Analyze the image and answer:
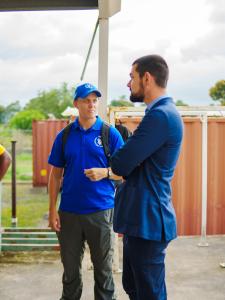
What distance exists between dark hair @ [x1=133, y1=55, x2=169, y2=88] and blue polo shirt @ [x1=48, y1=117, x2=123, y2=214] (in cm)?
95

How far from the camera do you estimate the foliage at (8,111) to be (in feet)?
210

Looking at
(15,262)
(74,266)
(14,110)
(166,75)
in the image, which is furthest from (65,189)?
(14,110)

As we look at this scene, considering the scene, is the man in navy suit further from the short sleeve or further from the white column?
the white column

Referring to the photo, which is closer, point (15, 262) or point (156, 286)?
point (156, 286)

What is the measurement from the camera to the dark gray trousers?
10.5 ft

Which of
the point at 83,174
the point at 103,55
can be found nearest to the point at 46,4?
the point at 103,55

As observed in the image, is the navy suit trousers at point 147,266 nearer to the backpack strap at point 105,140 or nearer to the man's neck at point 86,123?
the backpack strap at point 105,140

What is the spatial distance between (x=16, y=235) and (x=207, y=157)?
2.93 m

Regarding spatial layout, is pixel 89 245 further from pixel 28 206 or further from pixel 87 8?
pixel 28 206

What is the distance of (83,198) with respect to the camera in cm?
315

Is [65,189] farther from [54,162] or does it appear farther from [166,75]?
[166,75]

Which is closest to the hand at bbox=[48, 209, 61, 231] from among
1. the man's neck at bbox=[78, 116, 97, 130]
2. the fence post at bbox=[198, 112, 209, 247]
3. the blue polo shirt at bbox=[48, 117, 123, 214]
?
the blue polo shirt at bbox=[48, 117, 123, 214]

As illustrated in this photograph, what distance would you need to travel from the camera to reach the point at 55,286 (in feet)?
14.0

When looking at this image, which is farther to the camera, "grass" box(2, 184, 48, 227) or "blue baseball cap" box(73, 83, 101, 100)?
"grass" box(2, 184, 48, 227)
